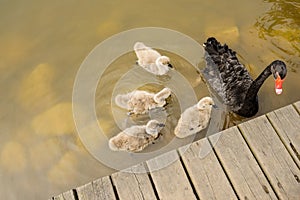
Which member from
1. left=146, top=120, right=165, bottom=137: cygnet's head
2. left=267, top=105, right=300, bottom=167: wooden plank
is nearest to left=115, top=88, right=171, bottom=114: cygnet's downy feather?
left=146, top=120, right=165, bottom=137: cygnet's head

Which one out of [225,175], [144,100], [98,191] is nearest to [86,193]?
[98,191]

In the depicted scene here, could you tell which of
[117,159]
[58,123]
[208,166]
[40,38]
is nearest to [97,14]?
[40,38]

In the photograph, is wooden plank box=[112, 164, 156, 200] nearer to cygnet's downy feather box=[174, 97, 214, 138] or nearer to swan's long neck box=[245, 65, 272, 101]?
cygnet's downy feather box=[174, 97, 214, 138]

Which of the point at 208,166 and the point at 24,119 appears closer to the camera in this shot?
the point at 208,166

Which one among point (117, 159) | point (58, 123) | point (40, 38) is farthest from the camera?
point (40, 38)

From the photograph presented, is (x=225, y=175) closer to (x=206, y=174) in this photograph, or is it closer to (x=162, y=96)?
(x=206, y=174)

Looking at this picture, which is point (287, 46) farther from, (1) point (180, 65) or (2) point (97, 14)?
(2) point (97, 14)
